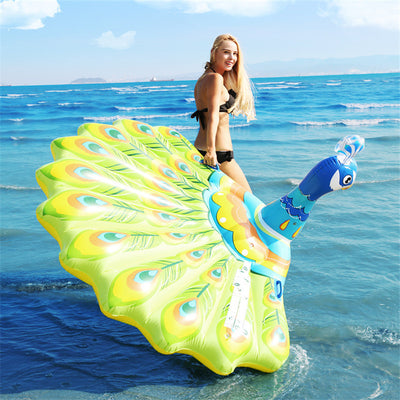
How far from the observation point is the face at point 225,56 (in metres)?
3.49

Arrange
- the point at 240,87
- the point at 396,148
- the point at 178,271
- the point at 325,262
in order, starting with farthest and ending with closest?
the point at 396,148 < the point at 325,262 < the point at 240,87 < the point at 178,271

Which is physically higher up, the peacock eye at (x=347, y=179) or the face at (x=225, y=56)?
the face at (x=225, y=56)

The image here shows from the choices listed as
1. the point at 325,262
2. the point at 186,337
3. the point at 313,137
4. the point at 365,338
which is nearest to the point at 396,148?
the point at 313,137

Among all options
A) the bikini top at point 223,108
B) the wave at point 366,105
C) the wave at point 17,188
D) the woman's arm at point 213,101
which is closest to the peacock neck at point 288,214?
the woman's arm at point 213,101

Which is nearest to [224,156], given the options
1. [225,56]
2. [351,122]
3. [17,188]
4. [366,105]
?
[225,56]

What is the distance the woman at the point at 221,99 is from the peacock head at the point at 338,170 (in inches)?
32.9

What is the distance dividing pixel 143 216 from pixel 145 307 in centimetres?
68

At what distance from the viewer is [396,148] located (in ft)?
41.3

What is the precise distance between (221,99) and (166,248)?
1279 millimetres

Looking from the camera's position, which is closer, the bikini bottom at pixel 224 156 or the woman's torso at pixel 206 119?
the woman's torso at pixel 206 119

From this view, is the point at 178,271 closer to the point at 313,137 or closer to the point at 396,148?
the point at 396,148

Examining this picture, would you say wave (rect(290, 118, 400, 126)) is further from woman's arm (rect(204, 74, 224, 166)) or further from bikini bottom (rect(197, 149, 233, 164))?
woman's arm (rect(204, 74, 224, 166))

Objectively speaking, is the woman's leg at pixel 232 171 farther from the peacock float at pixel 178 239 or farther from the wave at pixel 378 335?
the wave at pixel 378 335

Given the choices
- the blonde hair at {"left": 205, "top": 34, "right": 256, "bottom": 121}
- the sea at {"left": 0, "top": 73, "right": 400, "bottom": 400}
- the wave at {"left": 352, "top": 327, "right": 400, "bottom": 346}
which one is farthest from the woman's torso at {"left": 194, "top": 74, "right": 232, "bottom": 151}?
the wave at {"left": 352, "top": 327, "right": 400, "bottom": 346}
